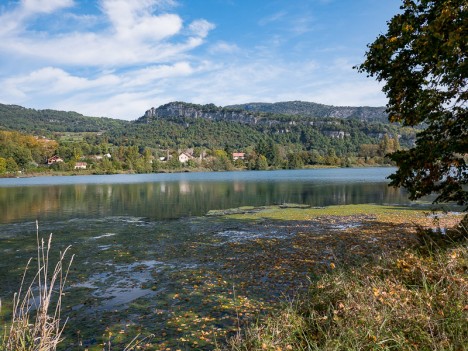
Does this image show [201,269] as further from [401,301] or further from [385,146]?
[385,146]

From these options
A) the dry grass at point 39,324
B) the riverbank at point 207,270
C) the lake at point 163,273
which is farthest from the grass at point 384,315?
the dry grass at point 39,324

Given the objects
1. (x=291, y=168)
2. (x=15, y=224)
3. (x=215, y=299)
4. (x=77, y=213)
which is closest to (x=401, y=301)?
(x=215, y=299)

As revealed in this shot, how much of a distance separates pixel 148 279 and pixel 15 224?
21230mm

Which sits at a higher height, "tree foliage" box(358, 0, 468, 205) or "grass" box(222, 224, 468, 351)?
"tree foliage" box(358, 0, 468, 205)

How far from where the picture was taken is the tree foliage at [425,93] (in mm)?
12195

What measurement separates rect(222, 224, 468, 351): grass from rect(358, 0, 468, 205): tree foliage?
5129 millimetres

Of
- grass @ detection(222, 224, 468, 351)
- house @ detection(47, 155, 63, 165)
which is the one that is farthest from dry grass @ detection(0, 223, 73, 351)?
house @ detection(47, 155, 63, 165)

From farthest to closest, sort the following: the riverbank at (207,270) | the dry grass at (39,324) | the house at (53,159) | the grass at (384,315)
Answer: the house at (53,159)
the riverbank at (207,270)
the grass at (384,315)
the dry grass at (39,324)

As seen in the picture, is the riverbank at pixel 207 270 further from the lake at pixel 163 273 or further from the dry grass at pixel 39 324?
the dry grass at pixel 39 324

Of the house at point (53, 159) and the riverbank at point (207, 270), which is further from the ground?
the house at point (53, 159)

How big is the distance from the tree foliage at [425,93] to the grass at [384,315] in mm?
5129

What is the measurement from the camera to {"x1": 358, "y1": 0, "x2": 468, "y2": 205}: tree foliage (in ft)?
40.0

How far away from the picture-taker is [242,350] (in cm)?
698

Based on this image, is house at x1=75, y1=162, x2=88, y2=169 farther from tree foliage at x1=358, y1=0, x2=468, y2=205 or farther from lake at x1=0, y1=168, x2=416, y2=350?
tree foliage at x1=358, y1=0, x2=468, y2=205
